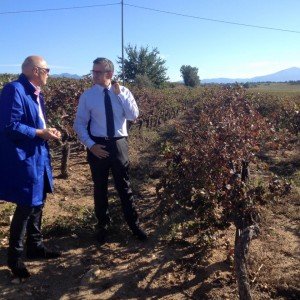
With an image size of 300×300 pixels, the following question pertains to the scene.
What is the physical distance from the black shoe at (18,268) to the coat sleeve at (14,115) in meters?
1.10

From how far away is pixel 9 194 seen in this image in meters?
3.13

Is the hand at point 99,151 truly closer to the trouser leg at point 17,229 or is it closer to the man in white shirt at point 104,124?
the man in white shirt at point 104,124

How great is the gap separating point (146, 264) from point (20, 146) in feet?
5.33

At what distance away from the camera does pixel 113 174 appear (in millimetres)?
3865

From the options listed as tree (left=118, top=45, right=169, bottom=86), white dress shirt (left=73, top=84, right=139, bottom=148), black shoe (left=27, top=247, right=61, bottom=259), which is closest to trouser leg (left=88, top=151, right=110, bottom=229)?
white dress shirt (left=73, top=84, right=139, bottom=148)

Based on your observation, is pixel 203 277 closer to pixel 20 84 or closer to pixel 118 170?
pixel 118 170

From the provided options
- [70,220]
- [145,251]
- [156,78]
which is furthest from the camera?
[156,78]

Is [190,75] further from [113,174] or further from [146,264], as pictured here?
[146,264]

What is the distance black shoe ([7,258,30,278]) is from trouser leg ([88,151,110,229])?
94 centimetres

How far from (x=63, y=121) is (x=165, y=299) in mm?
5392

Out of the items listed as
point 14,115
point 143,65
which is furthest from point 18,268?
point 143,65

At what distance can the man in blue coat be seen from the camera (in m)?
3.01

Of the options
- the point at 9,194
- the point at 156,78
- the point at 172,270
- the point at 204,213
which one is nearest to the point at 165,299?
the point at 172,270

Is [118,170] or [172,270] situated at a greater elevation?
[118,170]
